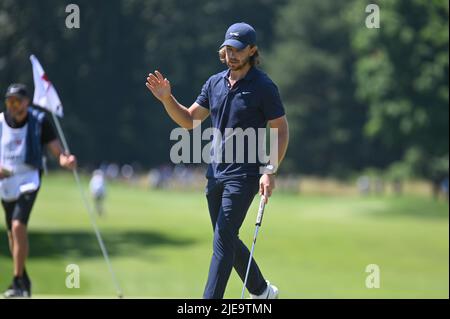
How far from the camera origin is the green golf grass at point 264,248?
20.3 m

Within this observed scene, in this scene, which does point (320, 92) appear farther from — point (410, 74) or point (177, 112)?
point (177, 112)

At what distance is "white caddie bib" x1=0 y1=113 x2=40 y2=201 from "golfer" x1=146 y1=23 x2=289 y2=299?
8.07 ft

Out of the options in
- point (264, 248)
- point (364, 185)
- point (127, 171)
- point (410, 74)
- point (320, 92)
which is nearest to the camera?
point (264, 248)

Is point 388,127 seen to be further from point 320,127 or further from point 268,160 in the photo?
point 268,160

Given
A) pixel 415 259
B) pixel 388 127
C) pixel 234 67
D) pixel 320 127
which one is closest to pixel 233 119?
pixel 234 67

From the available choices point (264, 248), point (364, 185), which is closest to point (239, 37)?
point (264, 248)

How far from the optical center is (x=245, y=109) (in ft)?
24.9

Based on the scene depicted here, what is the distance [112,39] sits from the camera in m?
54.5

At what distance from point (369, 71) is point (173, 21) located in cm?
1174

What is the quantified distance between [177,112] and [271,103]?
0.77 metres

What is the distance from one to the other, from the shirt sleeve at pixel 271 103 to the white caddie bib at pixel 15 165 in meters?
3.03
